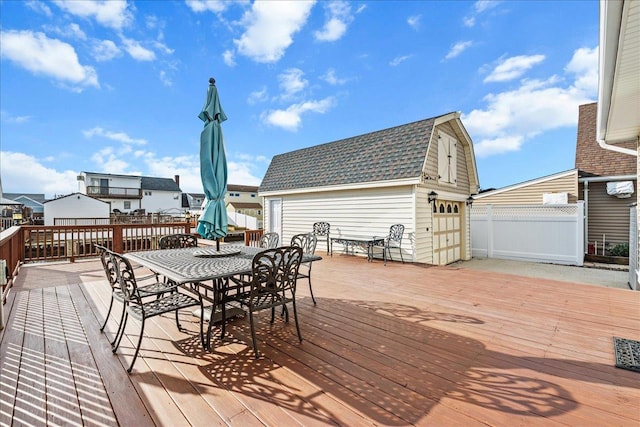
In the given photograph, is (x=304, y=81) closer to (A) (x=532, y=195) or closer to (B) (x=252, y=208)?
(A) (x=532, y=195)

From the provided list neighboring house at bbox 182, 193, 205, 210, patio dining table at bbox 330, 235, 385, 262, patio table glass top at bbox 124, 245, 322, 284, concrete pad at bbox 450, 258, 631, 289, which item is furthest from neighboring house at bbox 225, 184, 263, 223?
patio table glass top at bbox 124, 245, 322, 284

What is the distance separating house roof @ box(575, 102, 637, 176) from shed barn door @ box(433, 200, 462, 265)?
5.32 metres

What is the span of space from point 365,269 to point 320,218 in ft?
10.9

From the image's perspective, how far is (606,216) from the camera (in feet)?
32.2

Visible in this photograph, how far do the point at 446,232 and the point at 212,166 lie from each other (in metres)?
7.28

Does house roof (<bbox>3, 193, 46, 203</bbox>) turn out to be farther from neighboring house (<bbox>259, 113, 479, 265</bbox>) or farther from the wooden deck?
the wooden deck

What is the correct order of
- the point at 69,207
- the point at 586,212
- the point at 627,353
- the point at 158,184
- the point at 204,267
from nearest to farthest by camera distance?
the point at 627,353, the point at 204,267, the point at 586,212, the point at 69,207, the point at 158,184

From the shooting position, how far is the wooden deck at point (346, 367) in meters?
1.61

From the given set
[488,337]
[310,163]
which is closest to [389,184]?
[310,163]

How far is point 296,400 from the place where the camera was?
1.72 meters

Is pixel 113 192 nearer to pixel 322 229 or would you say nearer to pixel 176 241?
pixel 322 229

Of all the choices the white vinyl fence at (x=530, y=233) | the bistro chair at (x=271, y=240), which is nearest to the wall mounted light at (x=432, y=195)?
the white vinyl fence at (x=530, y=233)

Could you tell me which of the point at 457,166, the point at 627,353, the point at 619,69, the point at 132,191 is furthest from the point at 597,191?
the point at 132,191

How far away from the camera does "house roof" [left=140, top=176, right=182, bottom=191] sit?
3038 cm
